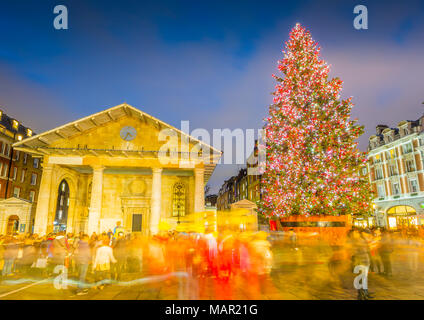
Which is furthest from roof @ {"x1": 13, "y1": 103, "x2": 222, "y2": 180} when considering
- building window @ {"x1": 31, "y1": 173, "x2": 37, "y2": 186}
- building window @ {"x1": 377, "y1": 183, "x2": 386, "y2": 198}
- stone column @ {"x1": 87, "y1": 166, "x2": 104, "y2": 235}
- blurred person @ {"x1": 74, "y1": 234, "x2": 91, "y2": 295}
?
building window @ {"x1": 377, "y1": 183, "x2": 386, "y2": 198}

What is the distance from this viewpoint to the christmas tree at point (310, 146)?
56.1ft

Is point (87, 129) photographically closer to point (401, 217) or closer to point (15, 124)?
point (15, 124)

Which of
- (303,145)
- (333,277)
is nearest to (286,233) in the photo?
(303,145)

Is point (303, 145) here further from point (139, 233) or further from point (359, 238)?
point (139, 233)

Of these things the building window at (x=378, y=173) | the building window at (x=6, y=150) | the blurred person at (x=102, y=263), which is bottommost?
the blurred person at (x=102, y=263)

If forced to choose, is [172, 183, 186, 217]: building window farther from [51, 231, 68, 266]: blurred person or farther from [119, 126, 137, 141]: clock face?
[51, 231, 68, 266]: blurred person

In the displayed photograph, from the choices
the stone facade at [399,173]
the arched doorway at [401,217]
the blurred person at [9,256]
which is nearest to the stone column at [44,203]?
the blurred person at [9,256]

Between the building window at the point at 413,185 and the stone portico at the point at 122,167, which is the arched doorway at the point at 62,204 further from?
the building window at the point at 413,185

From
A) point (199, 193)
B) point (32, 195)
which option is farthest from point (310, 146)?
point (32, 195)

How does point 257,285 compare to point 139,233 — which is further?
point 139,233

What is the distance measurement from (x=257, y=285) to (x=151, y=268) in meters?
5.50

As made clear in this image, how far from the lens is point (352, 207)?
1712 centimetres

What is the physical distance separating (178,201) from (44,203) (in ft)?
36.4

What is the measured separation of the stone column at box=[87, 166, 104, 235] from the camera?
20281 mm
